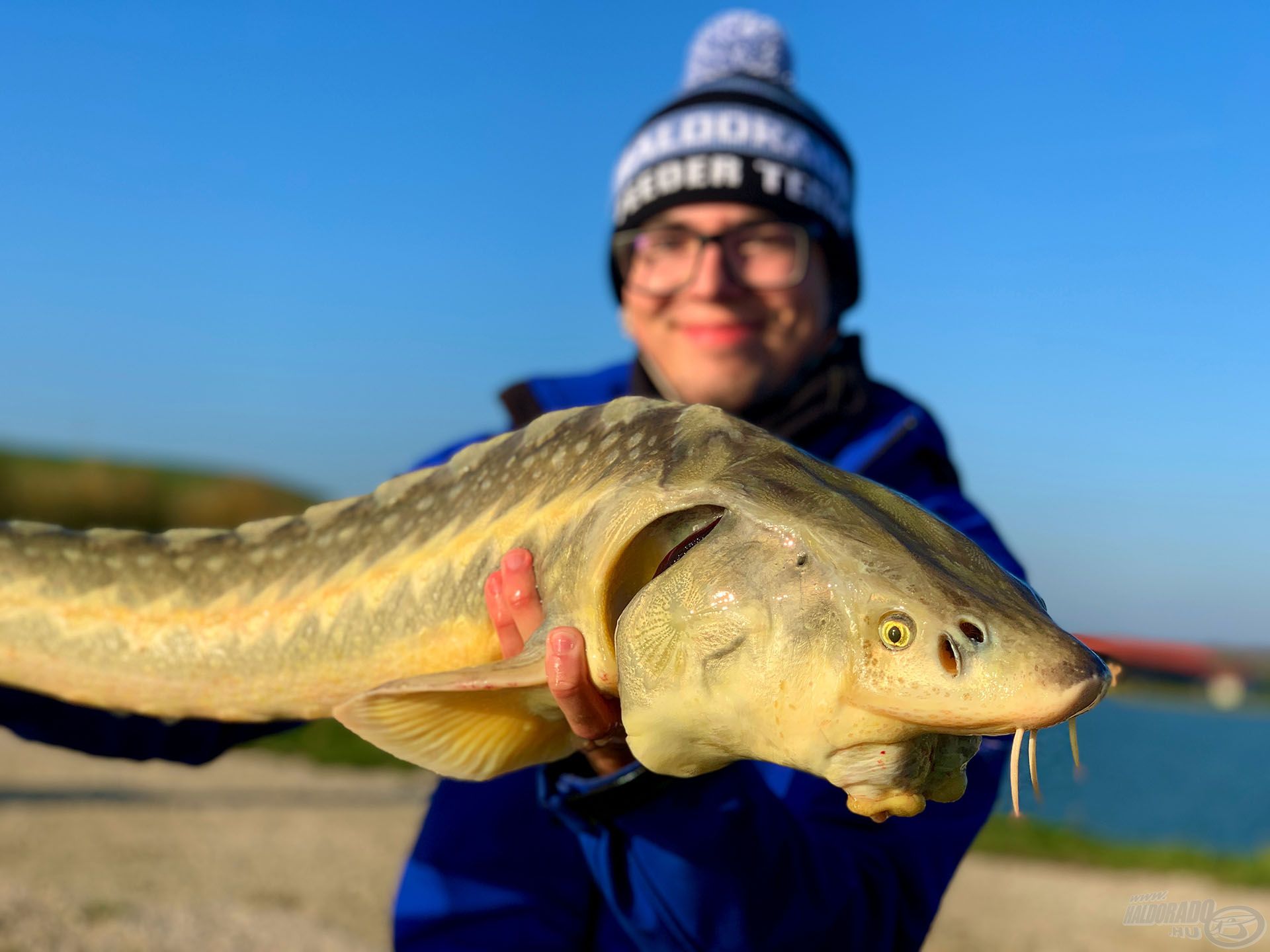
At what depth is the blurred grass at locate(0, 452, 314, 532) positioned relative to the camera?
19.7m

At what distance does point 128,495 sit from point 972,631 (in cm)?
2286

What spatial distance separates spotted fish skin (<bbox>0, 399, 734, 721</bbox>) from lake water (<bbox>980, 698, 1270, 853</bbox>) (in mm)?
838

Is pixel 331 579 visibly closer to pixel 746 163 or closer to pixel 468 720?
pixel 468 720

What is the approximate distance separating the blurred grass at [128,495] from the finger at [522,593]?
18274mm

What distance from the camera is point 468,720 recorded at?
72.4 inches

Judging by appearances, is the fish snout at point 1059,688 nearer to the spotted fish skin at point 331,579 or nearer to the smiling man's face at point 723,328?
the spotted fish skin at point 331,579

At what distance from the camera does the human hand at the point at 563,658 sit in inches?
65.8

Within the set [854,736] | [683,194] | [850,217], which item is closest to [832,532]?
[854,736]

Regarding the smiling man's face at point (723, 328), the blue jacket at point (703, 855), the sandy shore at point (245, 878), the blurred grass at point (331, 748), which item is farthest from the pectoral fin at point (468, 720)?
the blurred grass at point (331, 748)

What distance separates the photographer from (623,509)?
1.70 metres

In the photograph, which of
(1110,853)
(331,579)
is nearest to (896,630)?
→ (331,579)

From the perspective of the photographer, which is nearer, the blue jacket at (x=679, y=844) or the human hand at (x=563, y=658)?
the human hand at (x=563, y=658)

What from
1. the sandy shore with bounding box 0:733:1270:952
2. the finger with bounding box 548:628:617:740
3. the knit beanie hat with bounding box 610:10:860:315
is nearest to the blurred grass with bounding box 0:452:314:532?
the sandy shore with bounding box 0:733:1270:952

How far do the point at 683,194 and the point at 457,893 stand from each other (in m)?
2.28
